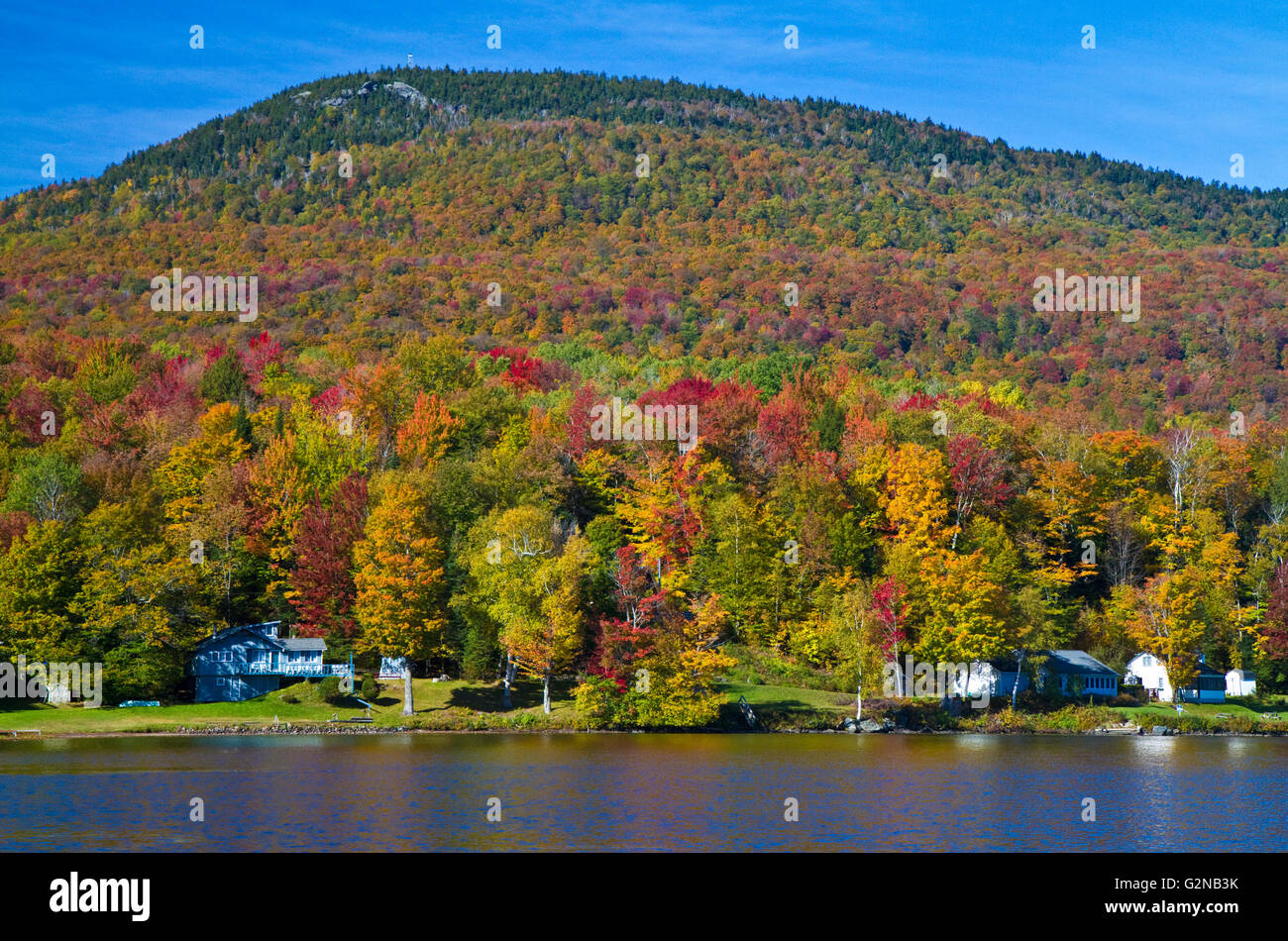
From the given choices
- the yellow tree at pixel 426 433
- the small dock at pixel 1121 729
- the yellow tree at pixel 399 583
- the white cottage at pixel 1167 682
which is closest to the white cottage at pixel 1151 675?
the white cottage at pixel 1167 682

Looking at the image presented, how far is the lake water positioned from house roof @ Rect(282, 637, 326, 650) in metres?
12.4

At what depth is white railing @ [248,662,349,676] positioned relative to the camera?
257 ft

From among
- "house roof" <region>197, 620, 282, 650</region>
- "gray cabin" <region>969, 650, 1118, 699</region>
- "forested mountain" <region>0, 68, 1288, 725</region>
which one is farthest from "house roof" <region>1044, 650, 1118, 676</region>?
"house roof" <region>197, 620, 282, 650</region>

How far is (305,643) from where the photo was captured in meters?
78.8

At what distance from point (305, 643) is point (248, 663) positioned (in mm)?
3733

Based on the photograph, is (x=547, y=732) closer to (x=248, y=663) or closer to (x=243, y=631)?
(x=248, y=663)

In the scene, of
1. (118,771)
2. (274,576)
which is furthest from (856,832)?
(274,576)

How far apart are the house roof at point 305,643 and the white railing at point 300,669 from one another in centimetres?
141

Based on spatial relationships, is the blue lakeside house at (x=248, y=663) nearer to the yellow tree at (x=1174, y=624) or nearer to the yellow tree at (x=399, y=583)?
the yellow tree at (x=399, y=583)

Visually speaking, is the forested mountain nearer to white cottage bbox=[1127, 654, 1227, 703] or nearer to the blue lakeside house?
white cottage bbox=[1127, 654, 1227, 703]

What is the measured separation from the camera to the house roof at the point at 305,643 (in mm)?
78250

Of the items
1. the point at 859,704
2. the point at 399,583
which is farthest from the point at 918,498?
the point at 399,583

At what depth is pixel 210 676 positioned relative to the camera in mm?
77438
